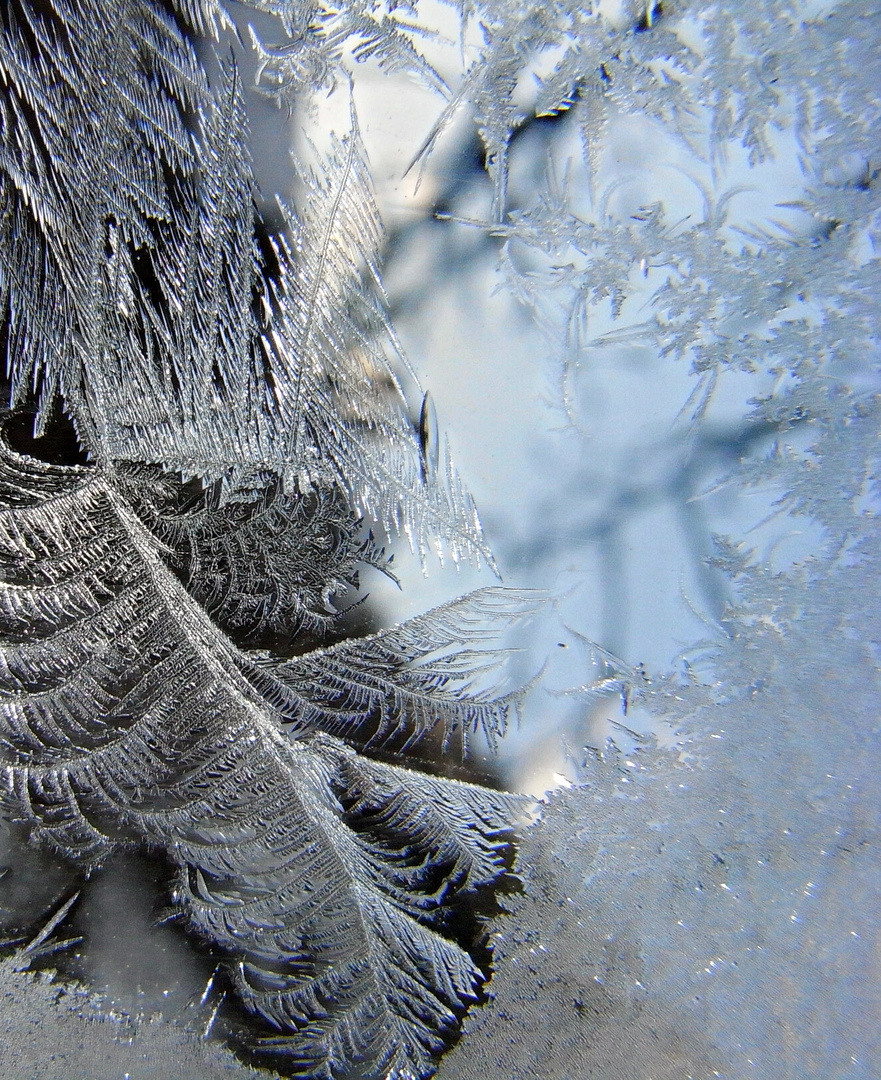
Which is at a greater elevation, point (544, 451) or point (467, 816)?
point (544, 451)

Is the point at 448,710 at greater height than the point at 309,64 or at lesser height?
lesser

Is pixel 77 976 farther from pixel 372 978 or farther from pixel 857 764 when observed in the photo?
pixel 857 764

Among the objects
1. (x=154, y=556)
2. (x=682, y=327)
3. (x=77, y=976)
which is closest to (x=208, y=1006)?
(x=77, y=976)

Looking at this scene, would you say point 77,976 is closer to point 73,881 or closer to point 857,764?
point 73,881

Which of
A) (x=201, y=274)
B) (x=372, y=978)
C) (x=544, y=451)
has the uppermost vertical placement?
(x=201, y=274)

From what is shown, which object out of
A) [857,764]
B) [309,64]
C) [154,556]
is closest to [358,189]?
[309,64]

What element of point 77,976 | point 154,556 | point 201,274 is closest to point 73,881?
point 77,976

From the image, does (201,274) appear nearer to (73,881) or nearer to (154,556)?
(154,556)
